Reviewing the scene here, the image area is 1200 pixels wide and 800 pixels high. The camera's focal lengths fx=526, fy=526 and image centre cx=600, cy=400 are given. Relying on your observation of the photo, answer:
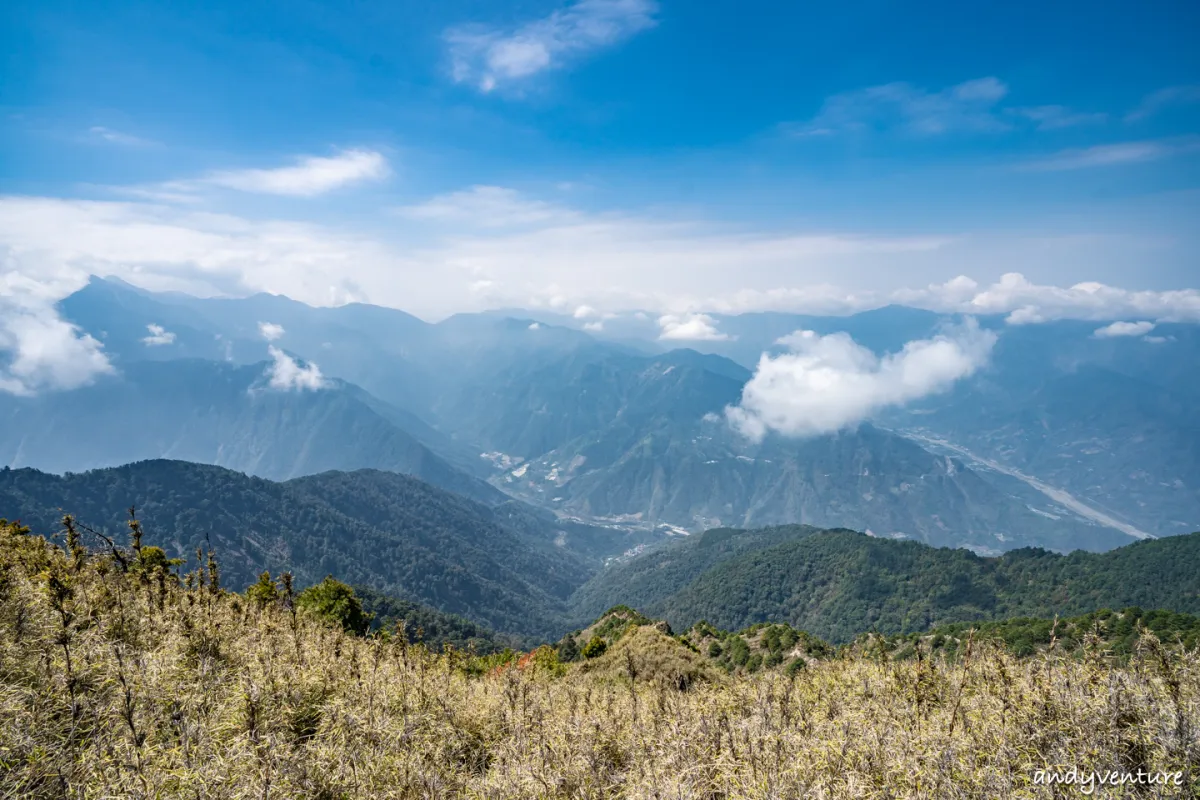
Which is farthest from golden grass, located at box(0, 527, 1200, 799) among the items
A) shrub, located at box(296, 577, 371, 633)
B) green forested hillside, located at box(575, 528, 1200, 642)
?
green forested hillside, located at box(575, 528, 1200, 642)

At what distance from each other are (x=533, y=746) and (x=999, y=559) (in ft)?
635

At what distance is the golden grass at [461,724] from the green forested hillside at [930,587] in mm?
135609

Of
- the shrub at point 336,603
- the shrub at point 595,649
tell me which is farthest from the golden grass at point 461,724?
the shrub at point 595,649

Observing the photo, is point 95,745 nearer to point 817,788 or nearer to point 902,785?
point 817,788

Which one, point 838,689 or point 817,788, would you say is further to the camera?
point 838,689

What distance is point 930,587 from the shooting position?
515 feet

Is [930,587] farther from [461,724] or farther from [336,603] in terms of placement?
[461,724]

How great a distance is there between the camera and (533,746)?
10.7 m

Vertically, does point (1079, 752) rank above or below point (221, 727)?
above

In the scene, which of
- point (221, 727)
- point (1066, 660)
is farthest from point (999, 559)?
point (221, 727)

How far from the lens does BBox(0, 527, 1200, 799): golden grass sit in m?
7.39

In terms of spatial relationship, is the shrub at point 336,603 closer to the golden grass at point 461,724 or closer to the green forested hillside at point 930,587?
the golden grass at point 461,724

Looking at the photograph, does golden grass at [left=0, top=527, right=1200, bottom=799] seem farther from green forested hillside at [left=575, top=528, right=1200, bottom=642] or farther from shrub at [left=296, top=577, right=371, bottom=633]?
A: green forested hillside at [left=575, top=528, right=1200, bottom=642]

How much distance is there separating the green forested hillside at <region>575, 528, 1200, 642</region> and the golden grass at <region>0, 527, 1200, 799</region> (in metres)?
136
